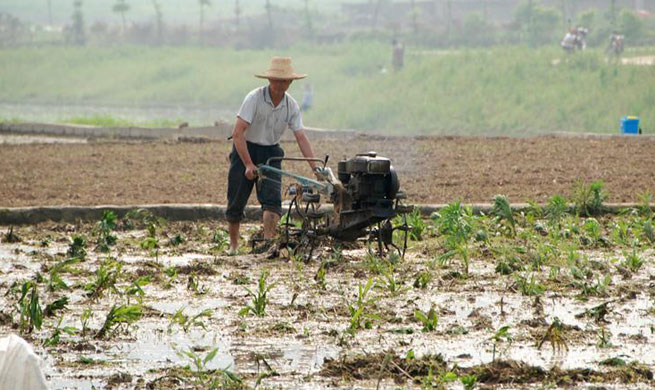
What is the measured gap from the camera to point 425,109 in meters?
36.2

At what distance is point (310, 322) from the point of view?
713cm

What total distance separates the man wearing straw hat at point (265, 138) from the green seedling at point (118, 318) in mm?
2905

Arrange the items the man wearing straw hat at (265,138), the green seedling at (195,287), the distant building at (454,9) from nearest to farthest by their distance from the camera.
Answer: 1. the green seedling at (195,287)
2. the man wearing straw hat at (265,138)
3. the distant building at (454,9)

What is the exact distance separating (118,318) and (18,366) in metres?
2.61

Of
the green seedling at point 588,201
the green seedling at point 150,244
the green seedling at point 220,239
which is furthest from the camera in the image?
the green seedling at point 588,201

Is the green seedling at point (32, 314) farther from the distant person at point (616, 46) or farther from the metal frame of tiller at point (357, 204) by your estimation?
the distant person at point (616, 46)

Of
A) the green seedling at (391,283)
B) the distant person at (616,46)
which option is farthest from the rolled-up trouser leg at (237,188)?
the distant person at (616,46)

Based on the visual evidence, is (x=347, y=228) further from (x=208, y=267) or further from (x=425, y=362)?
(x=425, y=362)

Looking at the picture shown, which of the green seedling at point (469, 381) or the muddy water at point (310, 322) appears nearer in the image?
the green seedling at point (469, 381)

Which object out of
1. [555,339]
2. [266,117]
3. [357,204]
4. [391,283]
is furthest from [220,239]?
[555,339]

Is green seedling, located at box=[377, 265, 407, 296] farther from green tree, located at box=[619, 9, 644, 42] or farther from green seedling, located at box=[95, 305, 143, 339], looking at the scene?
green tree, located at box=[619, 9, 644, 42]

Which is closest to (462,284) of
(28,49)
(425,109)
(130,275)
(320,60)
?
(130,275)

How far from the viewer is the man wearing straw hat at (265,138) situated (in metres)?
9.68

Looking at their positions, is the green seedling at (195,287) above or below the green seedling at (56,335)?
below
